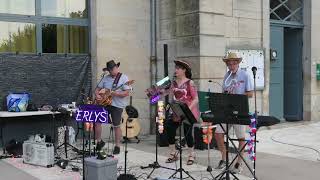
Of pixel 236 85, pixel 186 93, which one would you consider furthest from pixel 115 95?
pixel 236 85

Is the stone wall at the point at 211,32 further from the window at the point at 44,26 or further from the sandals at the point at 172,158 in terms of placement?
the sandals at the point at 172,158

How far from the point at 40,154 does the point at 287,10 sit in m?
8.12

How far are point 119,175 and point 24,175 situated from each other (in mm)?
1508

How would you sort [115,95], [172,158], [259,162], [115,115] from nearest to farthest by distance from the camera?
[172,158]
[259,162]
[115,95]
[115,115]

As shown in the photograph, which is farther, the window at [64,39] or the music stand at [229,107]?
the window at [64,39]

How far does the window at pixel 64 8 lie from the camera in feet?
34.8

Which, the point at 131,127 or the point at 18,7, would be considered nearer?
the point at 18,7

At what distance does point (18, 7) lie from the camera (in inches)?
404

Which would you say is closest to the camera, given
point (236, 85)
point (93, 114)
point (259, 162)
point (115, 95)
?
point (93, 114)

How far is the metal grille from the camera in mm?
13211

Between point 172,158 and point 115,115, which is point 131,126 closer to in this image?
point 115,115

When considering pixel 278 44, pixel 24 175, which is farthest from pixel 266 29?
pixel 24 175

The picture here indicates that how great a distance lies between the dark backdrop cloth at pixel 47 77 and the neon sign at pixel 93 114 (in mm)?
3400

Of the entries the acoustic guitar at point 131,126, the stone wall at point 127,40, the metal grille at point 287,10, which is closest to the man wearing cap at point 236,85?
the acoustic guitar at point 131,126
